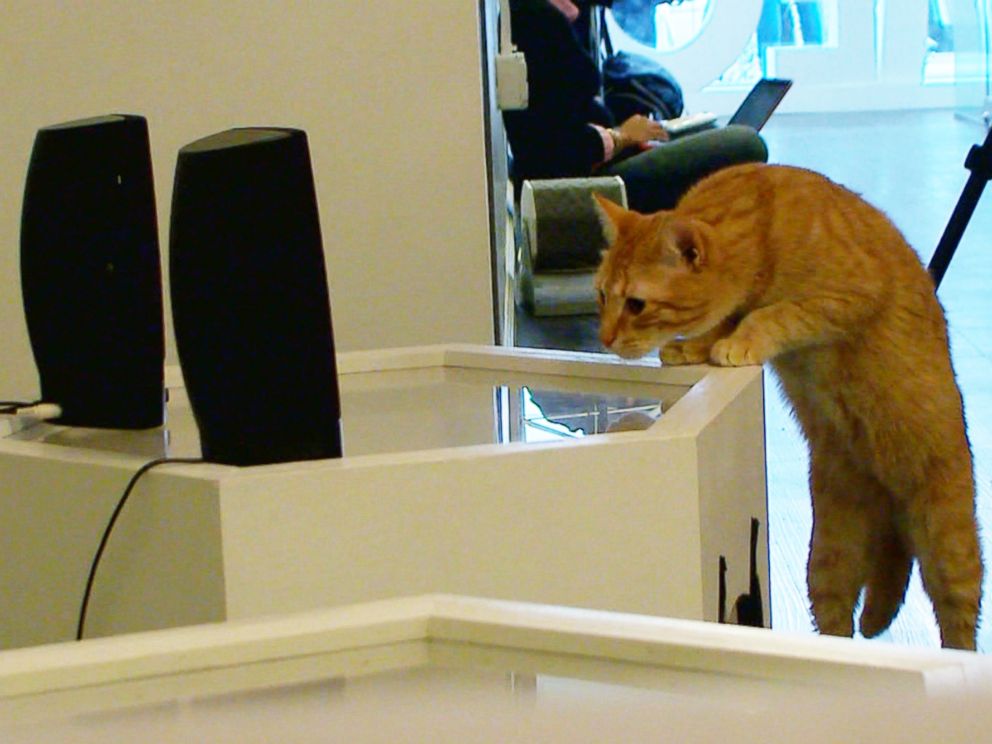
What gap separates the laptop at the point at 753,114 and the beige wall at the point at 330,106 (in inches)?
82.8

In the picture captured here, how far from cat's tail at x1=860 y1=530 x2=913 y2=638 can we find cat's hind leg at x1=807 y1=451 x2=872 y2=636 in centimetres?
3

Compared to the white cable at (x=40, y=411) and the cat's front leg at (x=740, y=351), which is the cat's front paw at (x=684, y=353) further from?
the white cable at (x=40, y=411)

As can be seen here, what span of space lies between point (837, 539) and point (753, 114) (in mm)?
2704

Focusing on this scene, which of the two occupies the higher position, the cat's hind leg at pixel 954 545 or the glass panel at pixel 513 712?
the glass panel at pixel 513 712

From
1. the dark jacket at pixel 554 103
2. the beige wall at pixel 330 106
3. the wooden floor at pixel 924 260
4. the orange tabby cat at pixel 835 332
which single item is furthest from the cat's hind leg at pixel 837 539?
the dark jacket at pixel 554 103

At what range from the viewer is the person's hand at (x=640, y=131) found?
138 inches

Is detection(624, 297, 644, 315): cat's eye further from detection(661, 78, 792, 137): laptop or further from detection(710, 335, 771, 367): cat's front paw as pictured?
detection(661, 78, 792, 137): laptop

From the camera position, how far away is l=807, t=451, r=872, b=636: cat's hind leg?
5.12ft

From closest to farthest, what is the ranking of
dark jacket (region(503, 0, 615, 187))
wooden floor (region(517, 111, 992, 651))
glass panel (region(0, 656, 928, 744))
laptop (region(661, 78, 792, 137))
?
glass panel (region(0, 656, 928, 744))
wooden floor (region(517, 111, 992, 651))
dark jacket (region(503, 0, 615, 187))
laptop (region(661, 78, 792, 137))

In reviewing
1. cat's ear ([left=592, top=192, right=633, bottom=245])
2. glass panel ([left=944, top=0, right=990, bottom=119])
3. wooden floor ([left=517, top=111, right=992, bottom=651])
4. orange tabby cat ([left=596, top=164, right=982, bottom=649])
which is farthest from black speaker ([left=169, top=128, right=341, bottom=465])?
glass panel ([left=944, top=0, right=990, bottom=119])

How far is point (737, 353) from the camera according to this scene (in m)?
1.16

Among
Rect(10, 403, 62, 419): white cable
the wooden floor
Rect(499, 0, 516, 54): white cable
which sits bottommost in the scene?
the wooden floor

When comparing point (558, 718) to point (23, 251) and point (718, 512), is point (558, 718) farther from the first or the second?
point (23, 251)

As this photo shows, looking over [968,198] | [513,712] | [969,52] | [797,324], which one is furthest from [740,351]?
[969,52]
